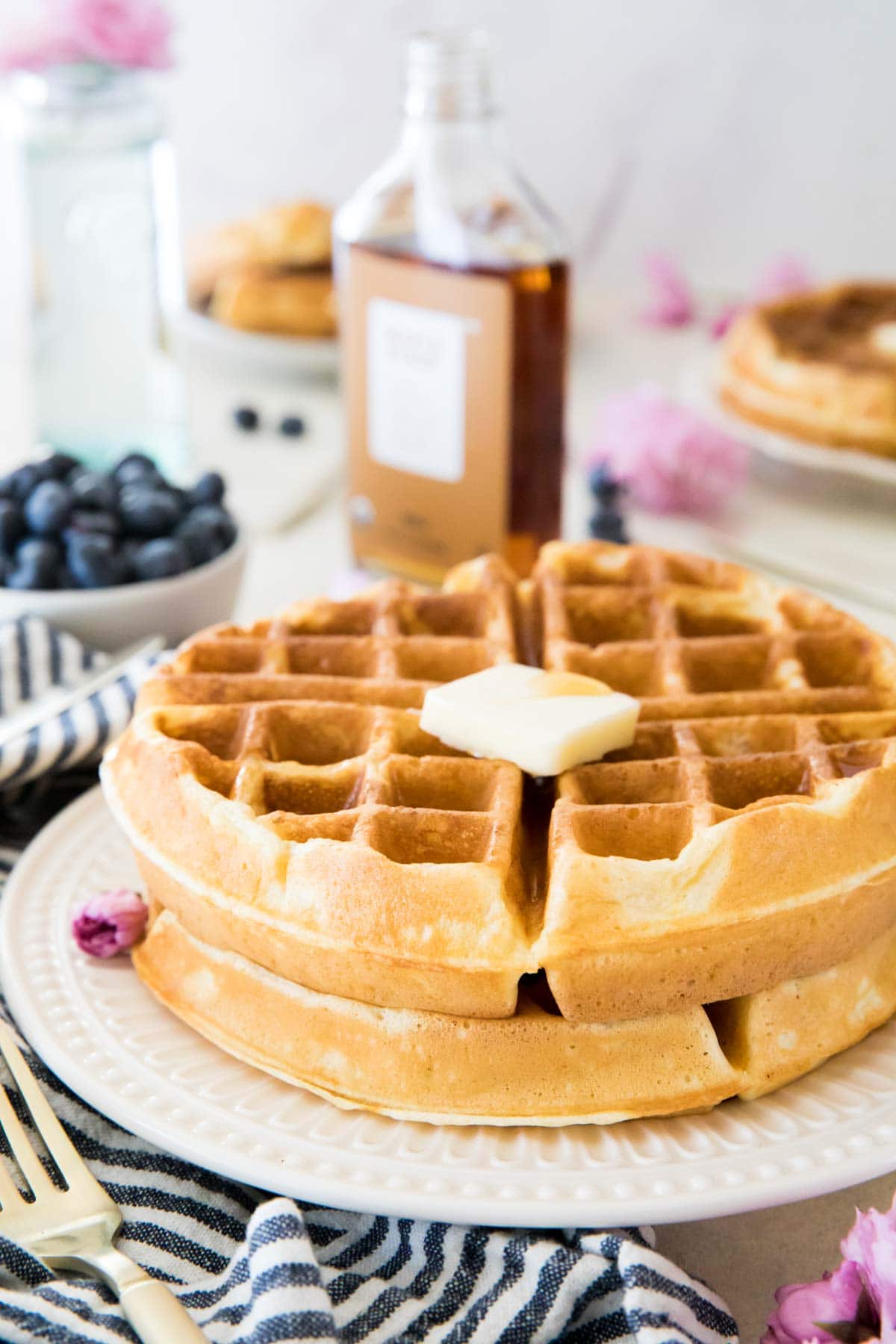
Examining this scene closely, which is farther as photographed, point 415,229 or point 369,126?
point 369,126

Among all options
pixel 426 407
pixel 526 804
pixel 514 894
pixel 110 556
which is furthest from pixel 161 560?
pixel 514 894

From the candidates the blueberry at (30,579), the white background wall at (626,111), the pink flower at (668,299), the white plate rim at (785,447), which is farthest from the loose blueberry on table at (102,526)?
the white background wall at (626,111)

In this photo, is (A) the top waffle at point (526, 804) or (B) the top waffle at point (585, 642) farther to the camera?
(B) the top waffle at point (585, 642)

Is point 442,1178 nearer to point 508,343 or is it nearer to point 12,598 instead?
point 12,598

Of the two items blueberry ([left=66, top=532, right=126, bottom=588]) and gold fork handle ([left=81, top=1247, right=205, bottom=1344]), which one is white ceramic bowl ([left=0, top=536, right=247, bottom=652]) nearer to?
blueberry ([left=66, top=532, right=126, bottom=588])

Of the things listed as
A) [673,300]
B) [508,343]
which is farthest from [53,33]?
[673,300]

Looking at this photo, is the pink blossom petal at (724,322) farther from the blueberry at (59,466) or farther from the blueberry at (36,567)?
the blueberry at (36,567)

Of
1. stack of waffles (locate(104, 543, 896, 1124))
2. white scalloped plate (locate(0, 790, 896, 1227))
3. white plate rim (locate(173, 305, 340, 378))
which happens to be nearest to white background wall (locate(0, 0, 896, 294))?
white plate rim (locate(173, 305, 340, 378))
